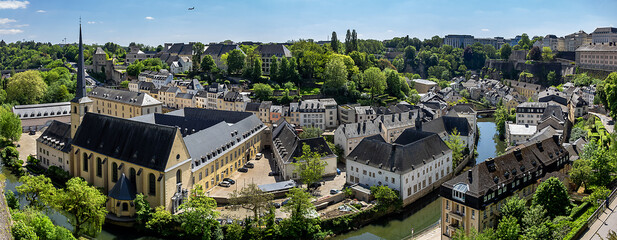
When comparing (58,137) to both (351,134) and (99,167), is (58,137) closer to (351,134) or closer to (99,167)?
(99,167)

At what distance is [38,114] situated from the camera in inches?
2569

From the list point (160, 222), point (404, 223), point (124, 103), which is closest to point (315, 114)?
point (124, 103)

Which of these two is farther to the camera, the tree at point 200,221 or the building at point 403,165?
the building at point 403,165

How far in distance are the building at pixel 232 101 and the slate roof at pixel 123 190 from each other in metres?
31.7

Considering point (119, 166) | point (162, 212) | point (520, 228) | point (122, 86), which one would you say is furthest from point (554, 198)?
point (122, 86)

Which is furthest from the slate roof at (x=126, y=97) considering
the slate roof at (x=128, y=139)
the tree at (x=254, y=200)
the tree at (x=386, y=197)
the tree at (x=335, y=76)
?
the tree at (x=386, y=197)

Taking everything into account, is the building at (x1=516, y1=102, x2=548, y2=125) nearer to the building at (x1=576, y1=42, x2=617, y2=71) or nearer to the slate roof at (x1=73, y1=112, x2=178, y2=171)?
the building at (x1=576, y1=42, x2=617, y2=71)

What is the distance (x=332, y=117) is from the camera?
62.1 metres

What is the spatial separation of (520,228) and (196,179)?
22.4 meters

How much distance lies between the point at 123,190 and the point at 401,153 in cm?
2031

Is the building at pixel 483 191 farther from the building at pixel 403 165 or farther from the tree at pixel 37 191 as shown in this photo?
the tree at pixel 37 191

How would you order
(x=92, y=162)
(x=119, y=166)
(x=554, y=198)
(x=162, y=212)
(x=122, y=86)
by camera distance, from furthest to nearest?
(x=122, y=86), (x=92, y=162), (x=119, y=166), (x=162, y=212), (x=554, y=198)

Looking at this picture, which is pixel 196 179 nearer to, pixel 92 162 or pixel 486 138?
pixel 92 162

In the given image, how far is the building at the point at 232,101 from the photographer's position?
6562 cm
